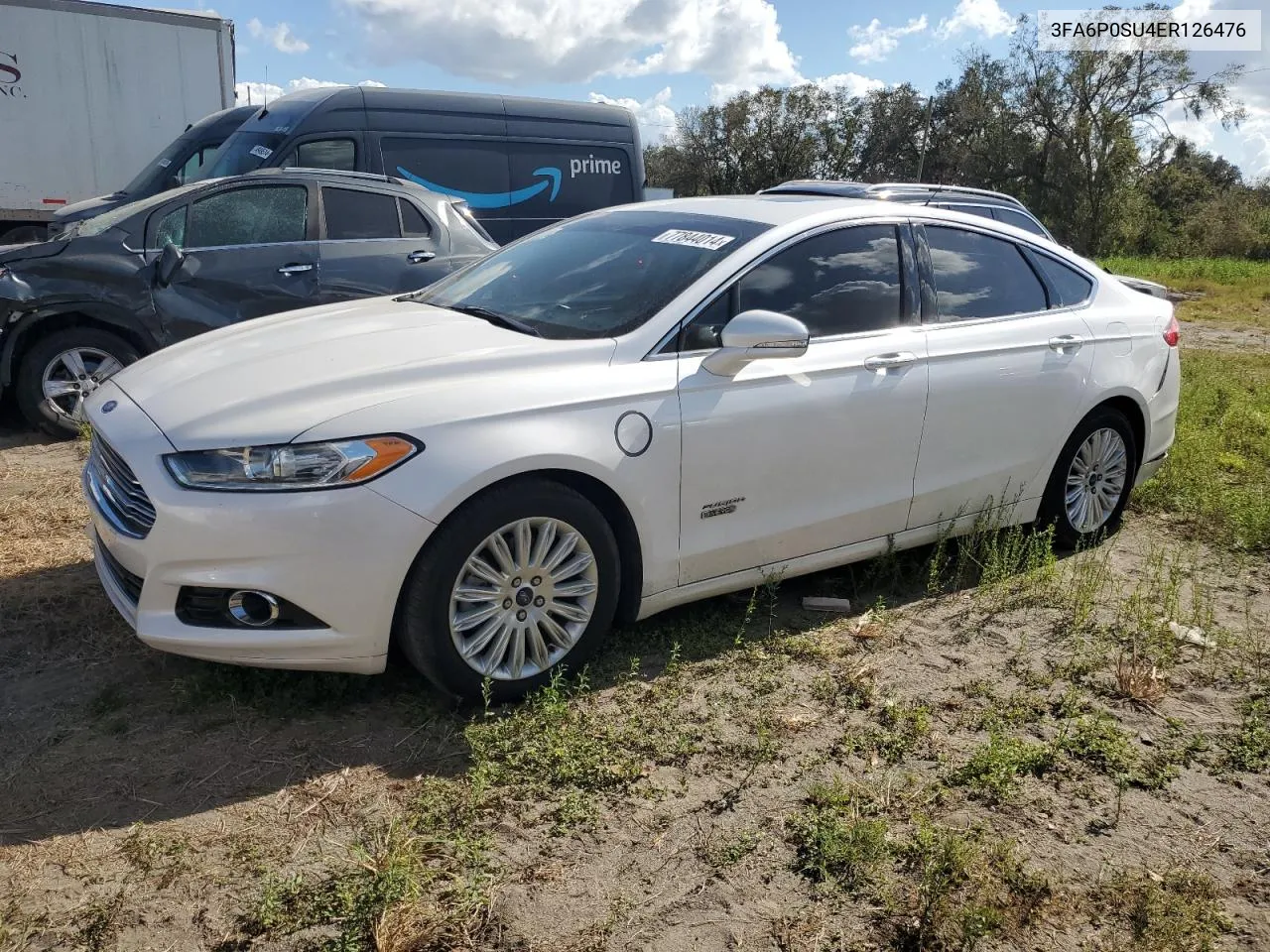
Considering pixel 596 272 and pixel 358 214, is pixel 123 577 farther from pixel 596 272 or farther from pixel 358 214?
pixel 358 214

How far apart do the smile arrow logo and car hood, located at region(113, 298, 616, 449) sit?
6.17 meters

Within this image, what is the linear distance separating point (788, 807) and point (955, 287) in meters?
2.57

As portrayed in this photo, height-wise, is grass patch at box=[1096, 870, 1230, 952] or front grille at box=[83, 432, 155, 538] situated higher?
front grille at box=[83, 432, 155, 538]

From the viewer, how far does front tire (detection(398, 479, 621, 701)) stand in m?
3.27

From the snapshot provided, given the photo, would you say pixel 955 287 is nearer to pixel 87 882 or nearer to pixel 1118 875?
pixel 1118 875

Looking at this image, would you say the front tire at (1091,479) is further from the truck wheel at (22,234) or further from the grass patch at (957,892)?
the truck wheel at (22,234)

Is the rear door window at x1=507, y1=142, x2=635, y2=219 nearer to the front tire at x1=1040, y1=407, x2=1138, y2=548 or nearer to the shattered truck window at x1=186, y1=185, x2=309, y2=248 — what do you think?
the shattered truck window at x1=186, y1=185, x2=309, y2=248

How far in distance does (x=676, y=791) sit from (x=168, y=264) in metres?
5.16

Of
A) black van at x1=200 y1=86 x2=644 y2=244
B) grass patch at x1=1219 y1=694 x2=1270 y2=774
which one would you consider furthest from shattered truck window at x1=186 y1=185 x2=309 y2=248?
grass patch at x1=1219 y1=694 x2=1270 y2=774

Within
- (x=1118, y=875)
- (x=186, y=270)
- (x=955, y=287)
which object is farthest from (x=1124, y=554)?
(x=186, y=270)

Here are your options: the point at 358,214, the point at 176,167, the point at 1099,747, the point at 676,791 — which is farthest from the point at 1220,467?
the point at 176,167

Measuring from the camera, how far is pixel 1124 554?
546 cm

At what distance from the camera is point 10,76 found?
520 inches

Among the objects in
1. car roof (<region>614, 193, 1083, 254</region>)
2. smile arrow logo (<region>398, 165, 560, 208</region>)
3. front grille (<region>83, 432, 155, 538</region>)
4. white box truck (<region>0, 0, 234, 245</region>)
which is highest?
white box truck (<region>0, 0, 234, 245</region>)
